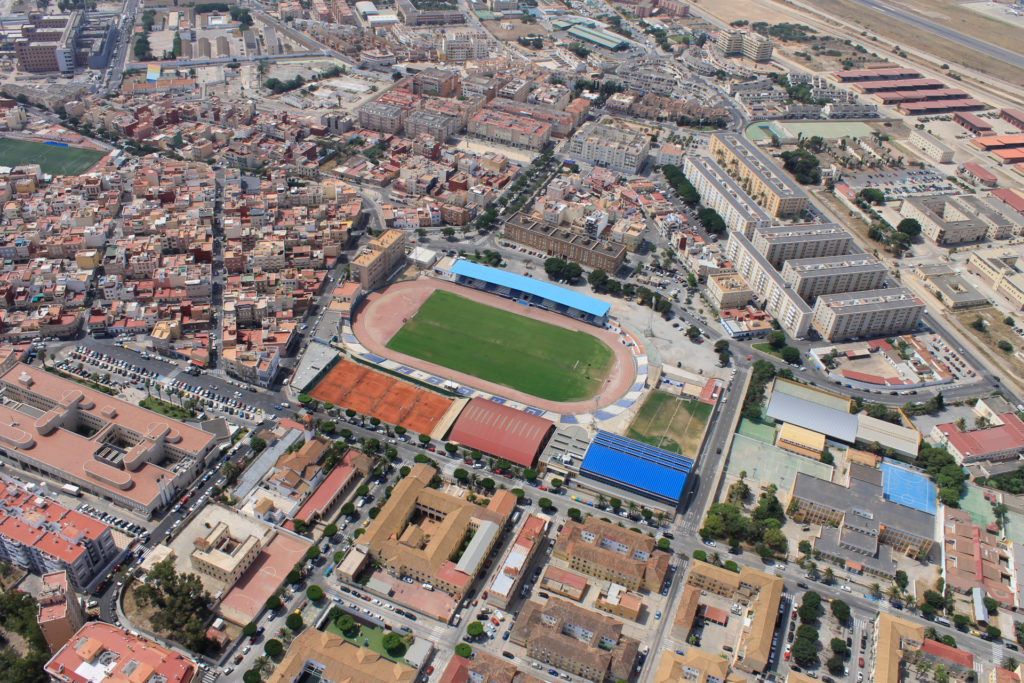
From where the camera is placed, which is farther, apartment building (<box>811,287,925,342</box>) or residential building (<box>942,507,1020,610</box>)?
apartment building (<box>811,287,925,342</box>)

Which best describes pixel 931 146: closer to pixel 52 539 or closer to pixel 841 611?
pixel 841 611

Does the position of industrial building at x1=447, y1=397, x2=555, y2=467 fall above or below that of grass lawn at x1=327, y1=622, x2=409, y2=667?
above

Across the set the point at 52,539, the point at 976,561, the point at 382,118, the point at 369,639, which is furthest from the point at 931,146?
the point at 52,539

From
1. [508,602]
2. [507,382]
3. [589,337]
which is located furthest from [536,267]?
[508,602]

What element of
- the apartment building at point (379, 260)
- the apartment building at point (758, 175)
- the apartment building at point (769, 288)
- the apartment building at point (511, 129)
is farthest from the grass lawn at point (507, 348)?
the apartment building at point (511, 129)

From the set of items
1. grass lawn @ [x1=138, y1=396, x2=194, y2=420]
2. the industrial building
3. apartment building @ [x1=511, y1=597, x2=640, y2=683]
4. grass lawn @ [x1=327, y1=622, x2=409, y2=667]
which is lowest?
grass lawn @ [x1=327, y1=622, x2=409, y2=667]

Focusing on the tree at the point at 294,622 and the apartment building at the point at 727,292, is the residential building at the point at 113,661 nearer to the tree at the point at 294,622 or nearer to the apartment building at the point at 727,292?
the tree at the point at 294,622

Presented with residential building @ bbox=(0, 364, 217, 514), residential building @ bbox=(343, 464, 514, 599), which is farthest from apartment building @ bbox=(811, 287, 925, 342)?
residential building @ bbox=(0, 364, 217, 514)

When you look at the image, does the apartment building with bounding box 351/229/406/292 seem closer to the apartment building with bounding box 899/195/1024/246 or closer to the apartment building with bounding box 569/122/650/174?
the apartment building with bounding box 569/122/650/174
